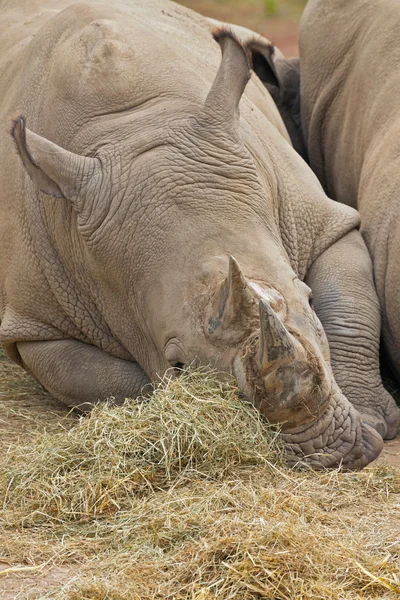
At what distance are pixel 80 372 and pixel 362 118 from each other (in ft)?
9.18

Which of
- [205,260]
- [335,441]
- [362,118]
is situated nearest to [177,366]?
[205,260]

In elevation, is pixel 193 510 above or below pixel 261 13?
above

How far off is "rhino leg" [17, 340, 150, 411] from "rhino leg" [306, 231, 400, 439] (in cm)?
99

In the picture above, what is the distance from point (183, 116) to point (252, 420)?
1.66 m

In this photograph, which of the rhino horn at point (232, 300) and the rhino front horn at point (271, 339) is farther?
the rhino horn at point (232, 300)

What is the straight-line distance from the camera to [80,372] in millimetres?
6516

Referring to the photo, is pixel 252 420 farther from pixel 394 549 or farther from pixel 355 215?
pixel 355 215

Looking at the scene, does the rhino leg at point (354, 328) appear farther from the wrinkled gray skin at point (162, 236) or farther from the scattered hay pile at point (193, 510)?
the scattered hay pile at point (193, 510)

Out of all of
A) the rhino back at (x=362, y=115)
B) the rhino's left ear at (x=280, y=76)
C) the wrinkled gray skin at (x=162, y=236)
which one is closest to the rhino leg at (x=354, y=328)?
the wrinkled gray skin at (x=162, y=236)

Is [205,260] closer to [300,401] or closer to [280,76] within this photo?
[300,401]

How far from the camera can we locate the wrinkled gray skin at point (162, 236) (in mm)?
5254

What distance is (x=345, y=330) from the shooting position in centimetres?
650

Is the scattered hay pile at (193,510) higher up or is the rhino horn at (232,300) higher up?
the rhino horn at (232,300)

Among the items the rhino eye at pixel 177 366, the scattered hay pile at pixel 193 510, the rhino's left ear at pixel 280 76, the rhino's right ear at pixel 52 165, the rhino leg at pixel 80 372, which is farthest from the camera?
the rhino's left ear at pixel 280 76
